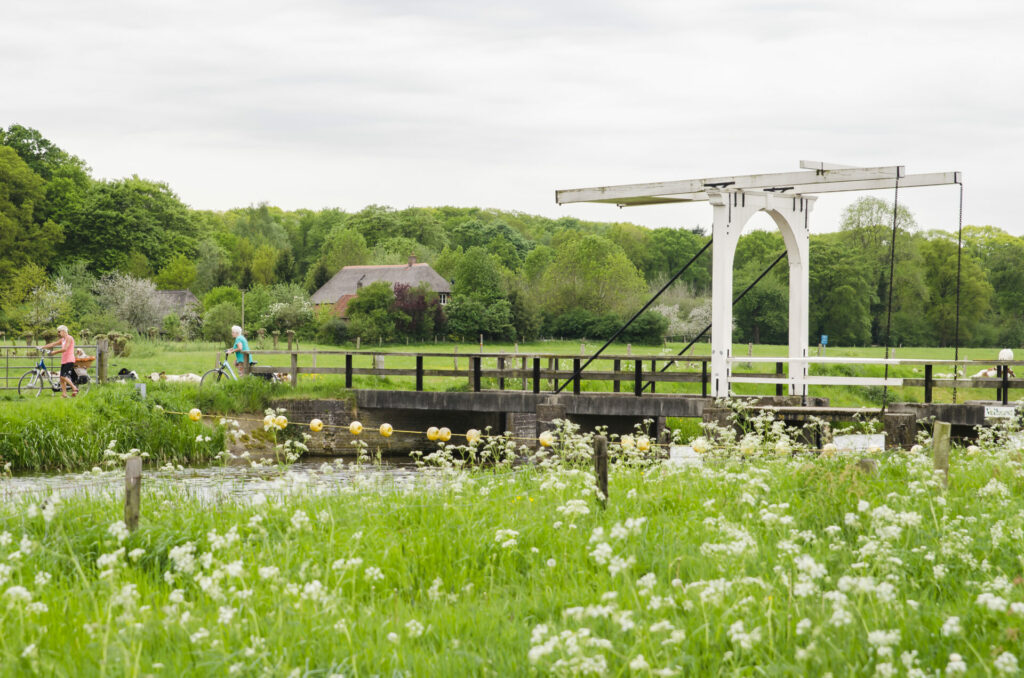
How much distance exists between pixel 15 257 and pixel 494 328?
2856 cm

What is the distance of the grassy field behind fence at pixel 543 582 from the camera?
4035 millimetres

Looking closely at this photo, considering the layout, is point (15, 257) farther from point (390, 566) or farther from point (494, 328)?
point (390, 566)

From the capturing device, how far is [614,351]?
173 ft

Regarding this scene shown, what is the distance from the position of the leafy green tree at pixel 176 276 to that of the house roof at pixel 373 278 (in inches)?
347

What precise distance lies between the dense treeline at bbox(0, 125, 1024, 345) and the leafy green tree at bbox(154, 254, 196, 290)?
0.32 feet

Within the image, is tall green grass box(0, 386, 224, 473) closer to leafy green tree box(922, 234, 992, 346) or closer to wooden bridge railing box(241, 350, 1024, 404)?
wooden bridge railing box(241, 350, 1024, 404)

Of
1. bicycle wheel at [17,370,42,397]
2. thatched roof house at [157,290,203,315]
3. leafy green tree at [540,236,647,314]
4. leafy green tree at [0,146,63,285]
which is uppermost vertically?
leafy green tree at [0,146,63,285]

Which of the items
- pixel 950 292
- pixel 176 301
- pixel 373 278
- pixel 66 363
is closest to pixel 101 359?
pixel 66 363

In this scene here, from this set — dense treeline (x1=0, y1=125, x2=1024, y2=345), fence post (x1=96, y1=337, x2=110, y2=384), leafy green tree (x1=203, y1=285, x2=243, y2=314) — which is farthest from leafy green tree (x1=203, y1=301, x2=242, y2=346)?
fence post (x1=96, y1=337, x2=110, y2=384)

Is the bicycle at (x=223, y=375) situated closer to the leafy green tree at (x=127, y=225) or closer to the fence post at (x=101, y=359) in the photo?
the fence post at (x=101, y=359)

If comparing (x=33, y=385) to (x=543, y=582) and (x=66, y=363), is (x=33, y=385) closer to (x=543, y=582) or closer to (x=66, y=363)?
(x=66, y=363)

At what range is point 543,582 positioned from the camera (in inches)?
222

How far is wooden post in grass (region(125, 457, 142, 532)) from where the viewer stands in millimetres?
6156

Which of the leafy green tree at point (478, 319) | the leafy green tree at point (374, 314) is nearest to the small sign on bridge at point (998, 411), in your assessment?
the leafy green tree at point (374, 314)
